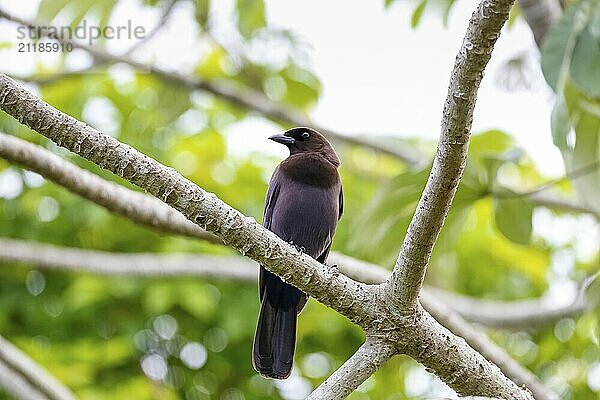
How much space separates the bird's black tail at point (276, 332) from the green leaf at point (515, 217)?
0.63 meters

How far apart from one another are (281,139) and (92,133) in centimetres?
108

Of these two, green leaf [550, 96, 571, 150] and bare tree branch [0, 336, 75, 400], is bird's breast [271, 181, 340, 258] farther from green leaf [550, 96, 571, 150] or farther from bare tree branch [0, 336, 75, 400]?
bare tree branch [0, 336, 75, 400]

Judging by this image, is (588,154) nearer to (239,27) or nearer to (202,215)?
(239,27)

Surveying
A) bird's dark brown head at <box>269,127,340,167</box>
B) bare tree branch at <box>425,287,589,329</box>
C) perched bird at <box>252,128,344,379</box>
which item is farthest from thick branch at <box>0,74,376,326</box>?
bare tree branch at <box>425,287,589,329</box>

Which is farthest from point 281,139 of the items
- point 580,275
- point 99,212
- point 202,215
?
point 580,275

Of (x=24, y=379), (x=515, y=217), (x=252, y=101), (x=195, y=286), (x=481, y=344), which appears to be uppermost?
(x=252, y=101)

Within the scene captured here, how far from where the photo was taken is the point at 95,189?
7.22ft

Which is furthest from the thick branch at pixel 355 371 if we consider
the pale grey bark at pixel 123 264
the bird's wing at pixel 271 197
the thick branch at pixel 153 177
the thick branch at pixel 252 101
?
the thick branch at pixel 252 101

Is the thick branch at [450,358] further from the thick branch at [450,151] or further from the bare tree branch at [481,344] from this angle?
the bare tree branch at [481,344]

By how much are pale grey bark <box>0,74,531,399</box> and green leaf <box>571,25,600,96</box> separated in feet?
2.76

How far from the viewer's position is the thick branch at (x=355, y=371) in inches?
65.7

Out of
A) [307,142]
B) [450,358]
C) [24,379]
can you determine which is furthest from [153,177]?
[24,379]

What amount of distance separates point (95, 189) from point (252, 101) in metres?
1.82

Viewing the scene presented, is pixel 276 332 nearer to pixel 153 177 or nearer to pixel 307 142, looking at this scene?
pixel 307 142
